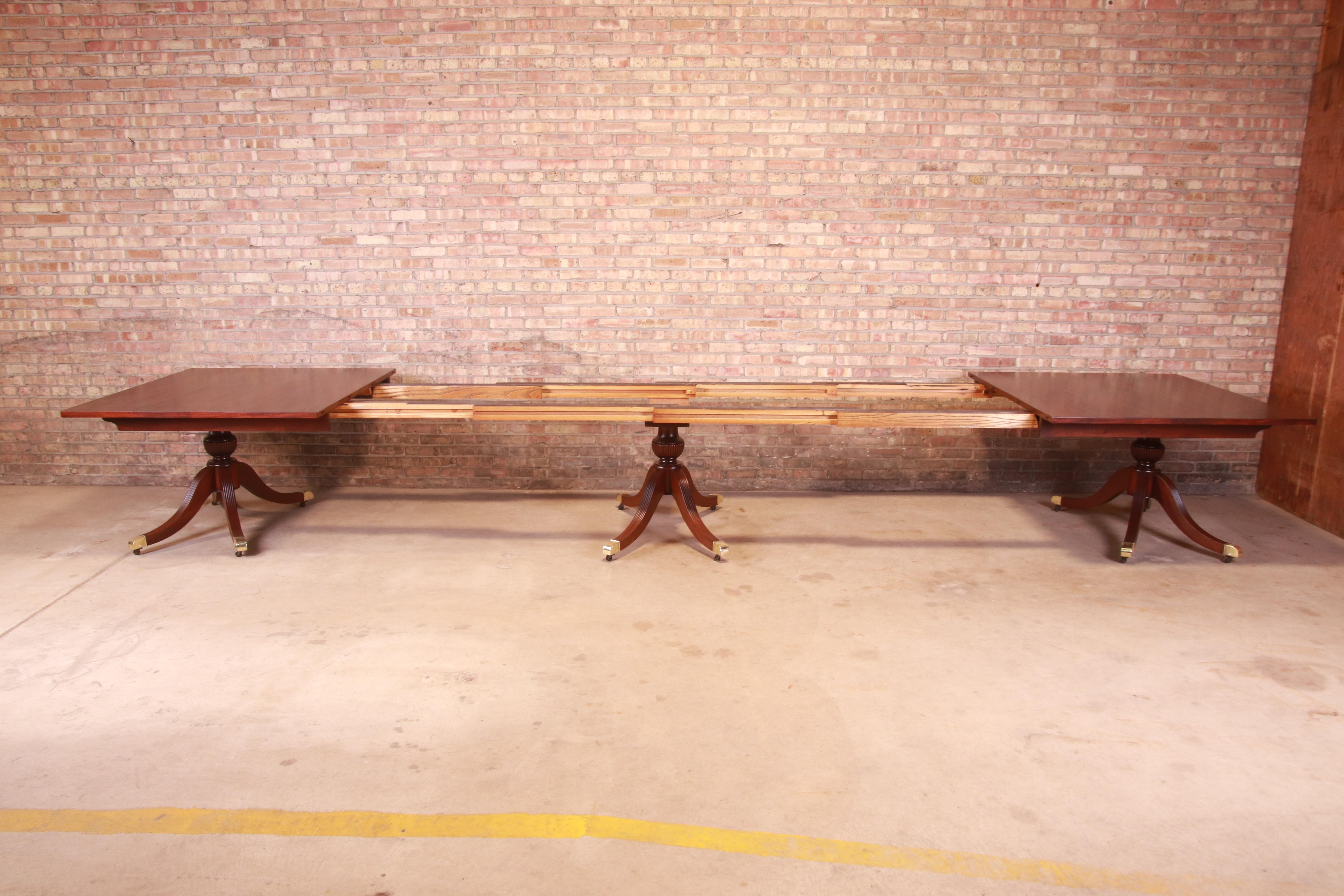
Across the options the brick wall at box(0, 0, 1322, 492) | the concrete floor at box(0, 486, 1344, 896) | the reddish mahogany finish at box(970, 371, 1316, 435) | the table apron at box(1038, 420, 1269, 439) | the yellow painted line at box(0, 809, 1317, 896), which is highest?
the brick wall at box(0, 0, 1322, 492)

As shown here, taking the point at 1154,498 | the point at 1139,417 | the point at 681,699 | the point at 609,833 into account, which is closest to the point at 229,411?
the point at 681,699

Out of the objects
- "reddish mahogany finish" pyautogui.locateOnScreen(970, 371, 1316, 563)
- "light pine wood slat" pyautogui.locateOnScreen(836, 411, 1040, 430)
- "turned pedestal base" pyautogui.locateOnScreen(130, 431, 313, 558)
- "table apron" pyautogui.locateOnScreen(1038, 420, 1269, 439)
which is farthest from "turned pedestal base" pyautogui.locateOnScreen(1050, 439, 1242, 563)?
"turned pedestal base" pyautogui.locateOnScreen(130, 431, 313, 558)

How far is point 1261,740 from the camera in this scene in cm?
268

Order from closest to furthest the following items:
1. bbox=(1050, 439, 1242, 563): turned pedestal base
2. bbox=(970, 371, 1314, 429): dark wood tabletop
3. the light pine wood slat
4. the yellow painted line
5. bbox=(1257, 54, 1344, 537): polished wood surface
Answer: the yellow painted line → bbox=(970, 371, 1314, 429): dark wood tabletop → the light pine wood slat → bbox=(1050, 439, 1242, 563): turned pedestal base → bbox=(1257, 54, 1344, 537): polished wood surface

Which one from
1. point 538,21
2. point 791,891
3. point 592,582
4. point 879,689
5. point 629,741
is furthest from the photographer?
point 538,21

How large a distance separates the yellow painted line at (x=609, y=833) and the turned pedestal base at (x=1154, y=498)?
2.24 m

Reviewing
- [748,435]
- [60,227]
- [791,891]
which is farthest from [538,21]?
[791,891]

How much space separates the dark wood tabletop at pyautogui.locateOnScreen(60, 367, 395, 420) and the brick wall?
10.4 inches

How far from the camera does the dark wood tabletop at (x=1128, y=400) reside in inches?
145

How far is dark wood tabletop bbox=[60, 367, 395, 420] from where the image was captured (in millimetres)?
3742

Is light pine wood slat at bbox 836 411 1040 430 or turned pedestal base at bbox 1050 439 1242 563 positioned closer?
light pine wood slat at bbox 836 411 1040 430

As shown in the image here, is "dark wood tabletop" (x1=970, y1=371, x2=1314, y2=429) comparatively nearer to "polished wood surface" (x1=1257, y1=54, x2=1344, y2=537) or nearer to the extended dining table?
the extended dining table

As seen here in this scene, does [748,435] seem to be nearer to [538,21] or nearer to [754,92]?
[754,92]

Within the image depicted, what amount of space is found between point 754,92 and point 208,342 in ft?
11.3
